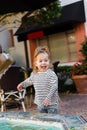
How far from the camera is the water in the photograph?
4.20m

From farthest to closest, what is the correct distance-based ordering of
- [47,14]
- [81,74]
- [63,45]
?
[63,45]
[81,74]
[47,14]

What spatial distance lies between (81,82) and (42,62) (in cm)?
Result: 747

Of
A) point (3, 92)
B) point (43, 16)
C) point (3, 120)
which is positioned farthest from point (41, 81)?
point (43, 16)

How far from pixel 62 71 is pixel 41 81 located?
30.2 feet

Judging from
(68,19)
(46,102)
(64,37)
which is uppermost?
(68,19)

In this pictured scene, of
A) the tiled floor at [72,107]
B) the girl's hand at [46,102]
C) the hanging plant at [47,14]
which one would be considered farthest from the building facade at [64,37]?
the girl's hand at [46,102]

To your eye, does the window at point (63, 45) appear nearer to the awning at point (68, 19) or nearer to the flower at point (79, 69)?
the awning at point (68, 19)

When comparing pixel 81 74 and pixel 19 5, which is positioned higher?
pixel 19 5

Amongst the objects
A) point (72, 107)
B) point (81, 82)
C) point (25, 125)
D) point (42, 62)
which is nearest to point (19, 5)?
point (72, 107)

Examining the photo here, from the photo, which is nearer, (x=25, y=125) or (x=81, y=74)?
(x=25, y=125)

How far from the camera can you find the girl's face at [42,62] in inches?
204

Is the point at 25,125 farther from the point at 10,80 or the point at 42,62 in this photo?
the point at 10,80

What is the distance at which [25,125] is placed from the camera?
4523mm

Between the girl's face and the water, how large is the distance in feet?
2.89
